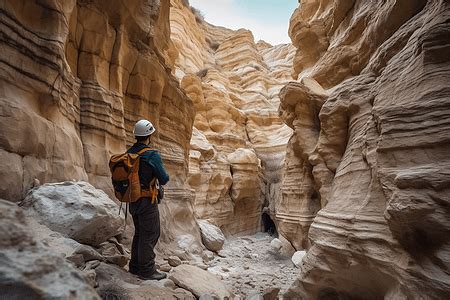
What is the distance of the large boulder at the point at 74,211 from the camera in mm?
2795

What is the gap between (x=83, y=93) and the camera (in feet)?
15.6

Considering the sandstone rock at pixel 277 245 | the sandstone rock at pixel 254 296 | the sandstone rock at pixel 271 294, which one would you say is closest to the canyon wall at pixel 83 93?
the sandstone rock at pixel 254 296

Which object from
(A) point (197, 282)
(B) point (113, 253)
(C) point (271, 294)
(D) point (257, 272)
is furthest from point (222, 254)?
(B) point (113, 253)

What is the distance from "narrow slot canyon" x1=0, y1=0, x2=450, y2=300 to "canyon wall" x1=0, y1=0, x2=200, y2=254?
0.9 inches

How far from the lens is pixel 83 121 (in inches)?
185

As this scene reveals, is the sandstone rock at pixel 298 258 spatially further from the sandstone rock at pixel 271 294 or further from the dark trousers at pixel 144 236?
the dark trousers at pixel 144 236

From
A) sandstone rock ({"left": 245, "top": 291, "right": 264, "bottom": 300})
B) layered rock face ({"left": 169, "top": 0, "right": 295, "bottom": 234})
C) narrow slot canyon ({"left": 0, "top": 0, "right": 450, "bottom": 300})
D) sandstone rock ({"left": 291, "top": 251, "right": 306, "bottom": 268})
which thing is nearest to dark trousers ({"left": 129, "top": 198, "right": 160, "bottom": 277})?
narrow slot canyon ({"left": 0, "top": 0, "right": 450, "bottom": 300})

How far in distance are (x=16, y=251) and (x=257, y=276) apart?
20.6 ft

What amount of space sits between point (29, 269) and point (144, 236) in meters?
2.22

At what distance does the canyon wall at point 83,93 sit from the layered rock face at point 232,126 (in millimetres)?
6923

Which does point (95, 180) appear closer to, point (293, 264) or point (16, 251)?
point (16, 251)

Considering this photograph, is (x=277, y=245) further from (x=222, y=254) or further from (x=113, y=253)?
(x=113, y=253)

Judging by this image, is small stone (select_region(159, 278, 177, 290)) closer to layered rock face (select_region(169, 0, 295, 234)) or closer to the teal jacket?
the teal jacket

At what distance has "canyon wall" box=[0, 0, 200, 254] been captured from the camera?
9.84 feet
